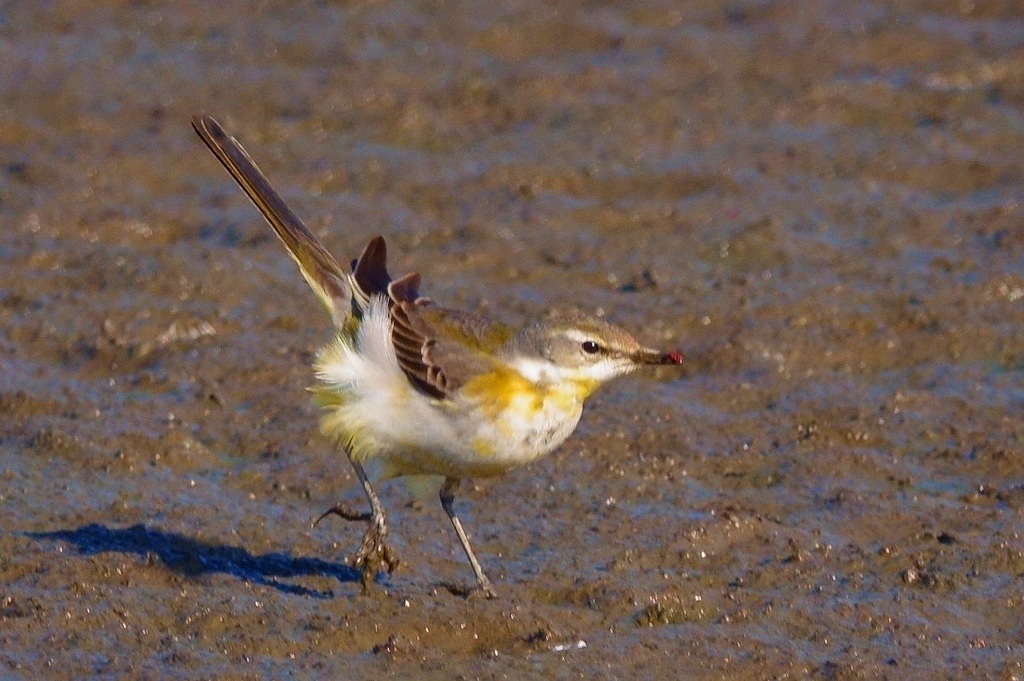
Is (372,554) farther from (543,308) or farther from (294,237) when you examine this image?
(543,308)

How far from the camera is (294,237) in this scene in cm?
788

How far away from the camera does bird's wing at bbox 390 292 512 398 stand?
714 cm

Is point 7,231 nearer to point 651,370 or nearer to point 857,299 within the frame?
point 651,370

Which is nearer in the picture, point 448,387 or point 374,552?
point 448,387

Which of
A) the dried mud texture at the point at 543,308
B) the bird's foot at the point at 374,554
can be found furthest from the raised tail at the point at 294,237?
the dried mud texture at the point at 543,308

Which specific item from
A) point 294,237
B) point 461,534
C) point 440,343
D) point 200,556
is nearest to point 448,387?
point 440,343

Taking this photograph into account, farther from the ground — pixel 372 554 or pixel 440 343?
pixel 440 343

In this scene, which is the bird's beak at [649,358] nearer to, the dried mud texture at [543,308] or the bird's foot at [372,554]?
the dried mud texture at [543,308]

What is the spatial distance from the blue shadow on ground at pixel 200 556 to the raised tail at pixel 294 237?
1.14 metres

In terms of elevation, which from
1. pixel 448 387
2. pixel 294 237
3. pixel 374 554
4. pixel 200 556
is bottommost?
pixel 200 556

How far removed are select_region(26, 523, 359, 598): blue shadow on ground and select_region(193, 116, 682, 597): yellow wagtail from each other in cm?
25

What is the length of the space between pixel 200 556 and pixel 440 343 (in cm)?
149

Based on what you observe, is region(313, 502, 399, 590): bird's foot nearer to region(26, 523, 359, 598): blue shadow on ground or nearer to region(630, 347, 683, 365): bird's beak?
region(26, 523, 359, 598): blue shadow on ground

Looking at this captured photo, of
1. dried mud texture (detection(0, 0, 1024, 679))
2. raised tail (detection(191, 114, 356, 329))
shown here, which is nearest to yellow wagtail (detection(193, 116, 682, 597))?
raised tail (detection(191, 114, 356, 329))
